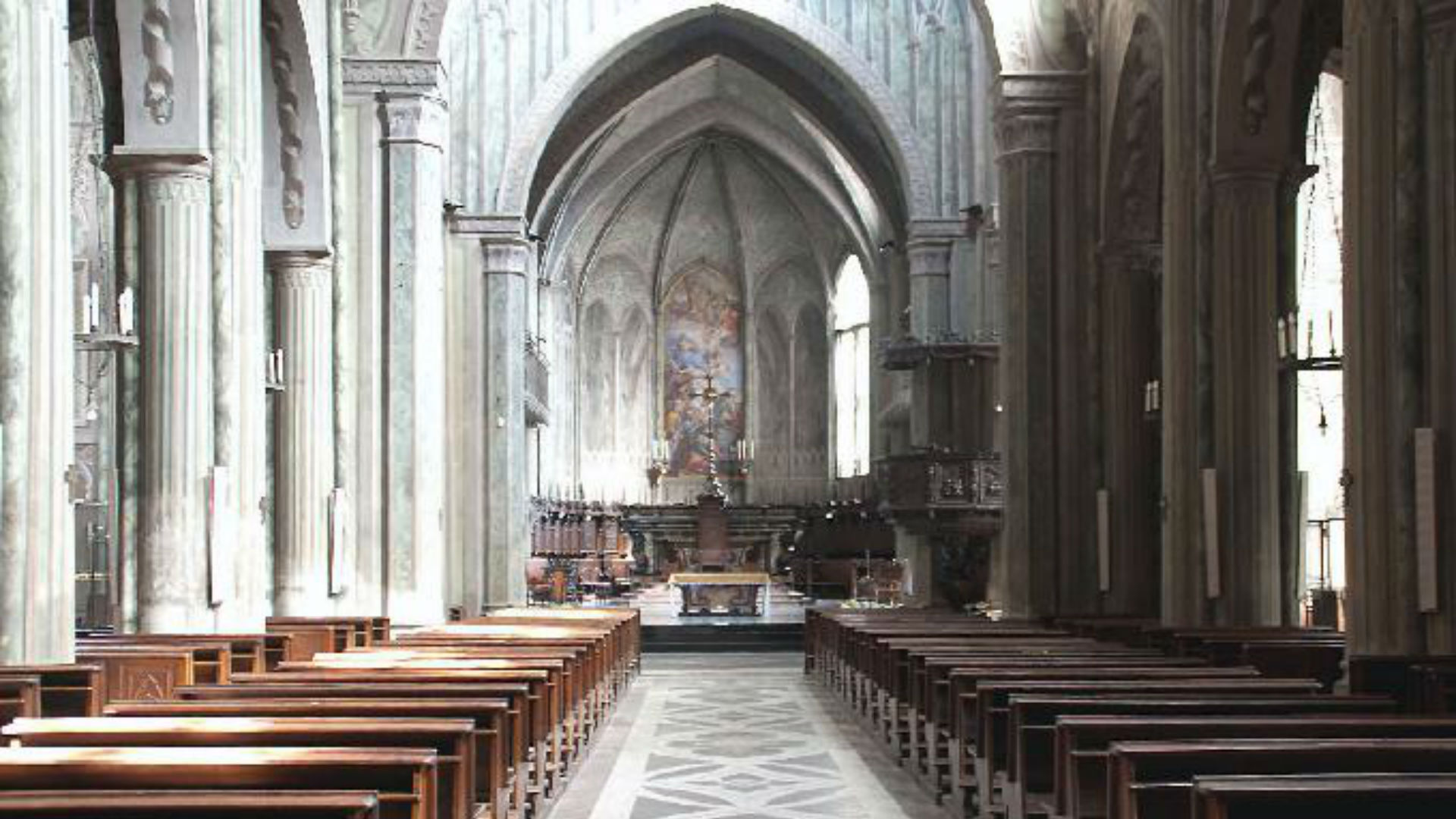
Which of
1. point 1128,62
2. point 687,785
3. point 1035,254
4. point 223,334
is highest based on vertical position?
point 1128,62

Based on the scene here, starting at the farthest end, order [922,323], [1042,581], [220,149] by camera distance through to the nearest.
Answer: [922,323]
[1042,581]
[220,149]

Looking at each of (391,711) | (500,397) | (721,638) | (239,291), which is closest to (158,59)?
(239,291)

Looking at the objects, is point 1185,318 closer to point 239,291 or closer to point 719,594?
point 239,291

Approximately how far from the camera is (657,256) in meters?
47.0

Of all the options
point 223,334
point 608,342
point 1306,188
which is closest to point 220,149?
point 223,334

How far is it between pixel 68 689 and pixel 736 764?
505cm

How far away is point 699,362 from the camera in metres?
48.0

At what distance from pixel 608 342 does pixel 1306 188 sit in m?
27.0

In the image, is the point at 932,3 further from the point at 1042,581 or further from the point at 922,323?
the point at 1042,581

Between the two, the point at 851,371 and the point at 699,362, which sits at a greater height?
the point at 699,362

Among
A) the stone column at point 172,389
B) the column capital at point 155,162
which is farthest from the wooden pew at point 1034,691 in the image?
the column capital at point 155,162

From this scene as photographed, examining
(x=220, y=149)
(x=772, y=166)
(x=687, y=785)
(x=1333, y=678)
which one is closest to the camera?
(x=687, y=785)

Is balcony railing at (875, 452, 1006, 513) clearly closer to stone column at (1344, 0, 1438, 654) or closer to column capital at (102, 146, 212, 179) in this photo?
column capital at (102, 146, 212, 179)

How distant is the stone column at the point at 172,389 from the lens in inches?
537
